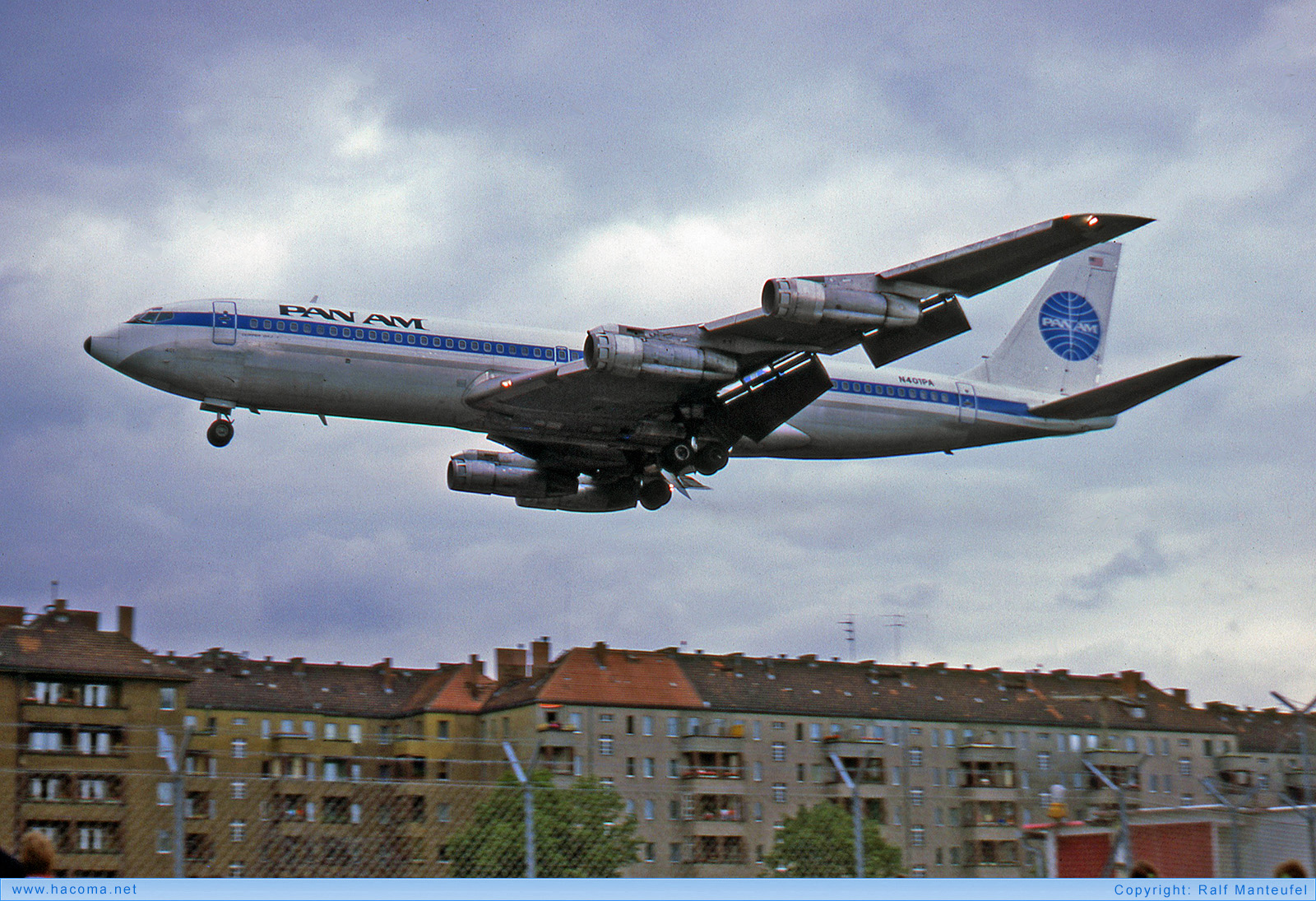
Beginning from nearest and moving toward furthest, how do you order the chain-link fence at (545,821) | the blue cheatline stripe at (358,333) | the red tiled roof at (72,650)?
the chain-link fence at (545,821), the blue cheatline stripe at (358,333), the red tiled roof at (72,650)

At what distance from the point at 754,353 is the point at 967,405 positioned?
30.0ft

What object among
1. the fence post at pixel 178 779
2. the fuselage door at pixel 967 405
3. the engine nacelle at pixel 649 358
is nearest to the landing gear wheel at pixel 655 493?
the engine nacelle at pixel 649 358

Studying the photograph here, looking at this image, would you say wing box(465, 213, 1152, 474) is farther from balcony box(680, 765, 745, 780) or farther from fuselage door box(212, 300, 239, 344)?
balcony box(680, 765, 745, 780)

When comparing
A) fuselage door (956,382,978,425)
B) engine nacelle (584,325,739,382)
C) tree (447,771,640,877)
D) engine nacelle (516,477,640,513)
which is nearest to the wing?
engine nacelle (584,325,739,382)

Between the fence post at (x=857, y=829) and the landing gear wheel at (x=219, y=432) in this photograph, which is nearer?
the fence post at (x=857, y=829)

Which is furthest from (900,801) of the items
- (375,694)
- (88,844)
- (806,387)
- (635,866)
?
(375,694)

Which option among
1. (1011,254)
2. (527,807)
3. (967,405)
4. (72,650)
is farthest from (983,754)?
(72,650)

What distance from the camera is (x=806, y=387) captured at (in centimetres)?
3334

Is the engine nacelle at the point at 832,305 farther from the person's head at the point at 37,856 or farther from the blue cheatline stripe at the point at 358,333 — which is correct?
the person's head at the point at 37,856

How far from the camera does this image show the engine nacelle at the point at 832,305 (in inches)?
1157

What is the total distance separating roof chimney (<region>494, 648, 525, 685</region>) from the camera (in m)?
59.1

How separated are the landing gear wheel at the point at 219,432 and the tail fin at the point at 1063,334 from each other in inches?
839

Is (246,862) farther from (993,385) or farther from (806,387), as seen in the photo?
(993,385)

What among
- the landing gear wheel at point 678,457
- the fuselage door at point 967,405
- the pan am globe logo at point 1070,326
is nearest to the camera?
the landing gear wheel at point 678,457
